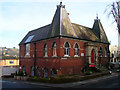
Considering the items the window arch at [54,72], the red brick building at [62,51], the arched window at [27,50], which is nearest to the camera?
the window arch at [54,72]

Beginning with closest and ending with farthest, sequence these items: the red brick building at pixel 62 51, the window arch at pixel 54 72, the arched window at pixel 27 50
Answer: the window arch at pixel 54 72 → the red brick building at pixel 62 51 → the arched window at pixel 27 50

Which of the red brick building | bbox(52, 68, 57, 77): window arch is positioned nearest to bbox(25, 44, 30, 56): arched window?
the red brick building

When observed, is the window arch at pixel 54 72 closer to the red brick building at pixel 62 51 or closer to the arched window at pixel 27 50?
the red brick building at pixel 62 51

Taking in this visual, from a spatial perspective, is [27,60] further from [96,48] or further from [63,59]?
[96,48]

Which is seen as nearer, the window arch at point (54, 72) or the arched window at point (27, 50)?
the window arch at point (54, 72)

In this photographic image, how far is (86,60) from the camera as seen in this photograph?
23062 millimetres

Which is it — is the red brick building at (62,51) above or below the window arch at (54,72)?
above

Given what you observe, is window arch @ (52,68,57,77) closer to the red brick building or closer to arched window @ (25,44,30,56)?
the red brick building

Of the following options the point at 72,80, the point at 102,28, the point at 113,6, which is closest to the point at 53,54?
the point at 72,80

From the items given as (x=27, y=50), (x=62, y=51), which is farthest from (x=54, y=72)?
(x=27, y=50)

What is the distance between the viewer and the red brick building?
20.0 m

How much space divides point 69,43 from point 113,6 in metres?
9.45

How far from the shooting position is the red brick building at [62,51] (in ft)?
65.7

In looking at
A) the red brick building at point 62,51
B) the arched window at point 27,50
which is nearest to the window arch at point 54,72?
the red brick building at point 62,51
